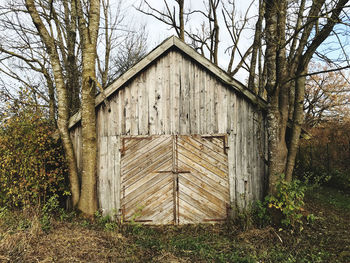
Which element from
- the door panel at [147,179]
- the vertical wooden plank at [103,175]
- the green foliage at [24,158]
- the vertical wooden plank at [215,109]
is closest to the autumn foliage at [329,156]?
the vertical wooden plank at [215,109]

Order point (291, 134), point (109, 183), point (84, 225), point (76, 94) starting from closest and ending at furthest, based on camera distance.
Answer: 1. point (84, 225)
2. point (291, 134)
3. point (109, 183)
4. point (76, 94)

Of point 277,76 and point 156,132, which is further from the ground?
point 277,76

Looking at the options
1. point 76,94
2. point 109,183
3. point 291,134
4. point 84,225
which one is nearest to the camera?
point 84,225

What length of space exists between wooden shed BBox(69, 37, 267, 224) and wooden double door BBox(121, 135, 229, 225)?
25 mm

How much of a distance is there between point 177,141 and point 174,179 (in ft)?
3.31

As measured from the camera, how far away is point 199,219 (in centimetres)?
599

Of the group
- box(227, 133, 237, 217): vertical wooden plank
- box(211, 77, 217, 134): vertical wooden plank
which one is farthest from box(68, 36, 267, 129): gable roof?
box(227, 133, 237, 217): vertical wooden plank

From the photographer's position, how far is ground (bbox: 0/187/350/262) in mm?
4113

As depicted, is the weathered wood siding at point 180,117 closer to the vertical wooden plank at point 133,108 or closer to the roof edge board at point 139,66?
the vertical wooden plank at point 133,108

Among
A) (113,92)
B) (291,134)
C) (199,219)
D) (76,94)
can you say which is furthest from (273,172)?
(76,94)

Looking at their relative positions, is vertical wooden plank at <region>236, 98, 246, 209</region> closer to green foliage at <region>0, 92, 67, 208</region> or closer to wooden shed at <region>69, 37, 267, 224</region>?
wooden shed at <region>69, 37, 267, 224</region>

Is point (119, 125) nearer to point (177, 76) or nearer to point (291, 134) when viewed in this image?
point (177, 76)

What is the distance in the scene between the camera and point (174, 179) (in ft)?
19.9

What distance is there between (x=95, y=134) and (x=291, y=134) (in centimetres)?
509
